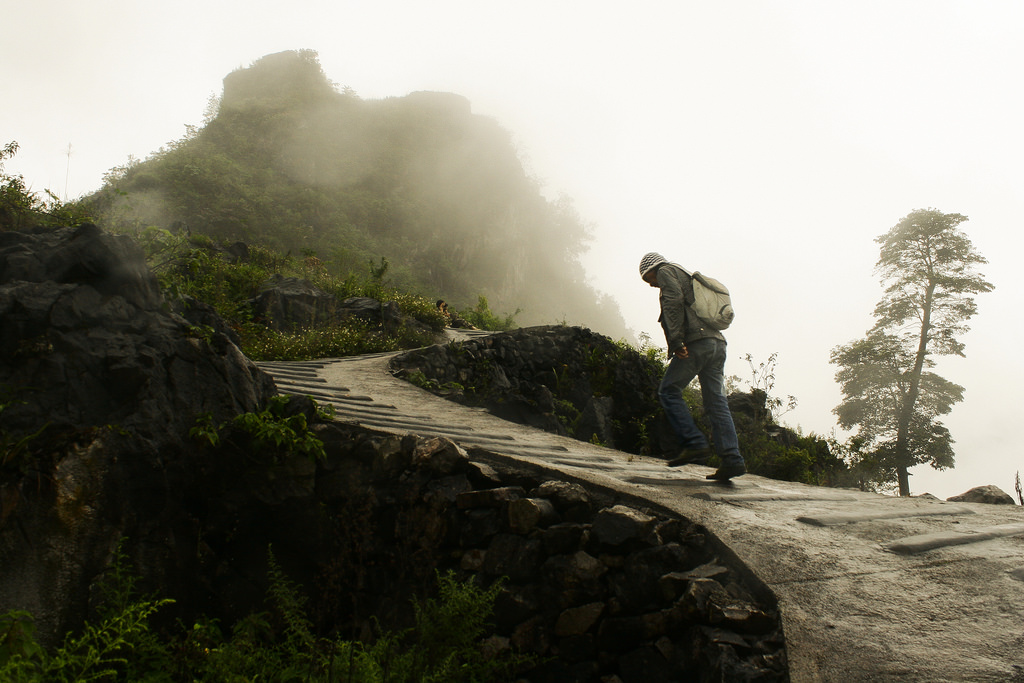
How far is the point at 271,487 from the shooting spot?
368 centimetres

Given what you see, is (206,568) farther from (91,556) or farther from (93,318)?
(93,318)

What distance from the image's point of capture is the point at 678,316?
4.37 m

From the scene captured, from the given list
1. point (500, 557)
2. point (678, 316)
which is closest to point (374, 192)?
point (678, 316)

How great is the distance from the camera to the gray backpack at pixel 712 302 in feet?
14.2

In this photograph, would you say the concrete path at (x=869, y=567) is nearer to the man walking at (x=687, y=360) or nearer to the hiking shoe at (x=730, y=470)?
the hiking shoe at (x=730, y=470)

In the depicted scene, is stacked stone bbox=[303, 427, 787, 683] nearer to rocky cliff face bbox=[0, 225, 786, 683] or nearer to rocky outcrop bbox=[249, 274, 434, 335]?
rocky cliff face bbox=[0, 225, 786, 683]

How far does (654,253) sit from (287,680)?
3766mm

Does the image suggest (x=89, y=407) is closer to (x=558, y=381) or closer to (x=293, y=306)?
(x=558, y=381)

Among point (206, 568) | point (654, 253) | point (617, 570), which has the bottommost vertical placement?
point (206, 568)

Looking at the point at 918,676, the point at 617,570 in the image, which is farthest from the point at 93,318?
the point at 918,676

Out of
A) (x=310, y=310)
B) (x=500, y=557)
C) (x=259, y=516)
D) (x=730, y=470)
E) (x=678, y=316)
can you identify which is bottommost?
(x=259, y=516)

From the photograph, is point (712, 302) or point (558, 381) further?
point (558, 381)

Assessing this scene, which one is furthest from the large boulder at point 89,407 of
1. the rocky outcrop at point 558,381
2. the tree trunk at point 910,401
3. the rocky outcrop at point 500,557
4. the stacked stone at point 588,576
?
the tree trunk at point 910,401

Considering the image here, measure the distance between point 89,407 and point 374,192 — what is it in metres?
31.4
